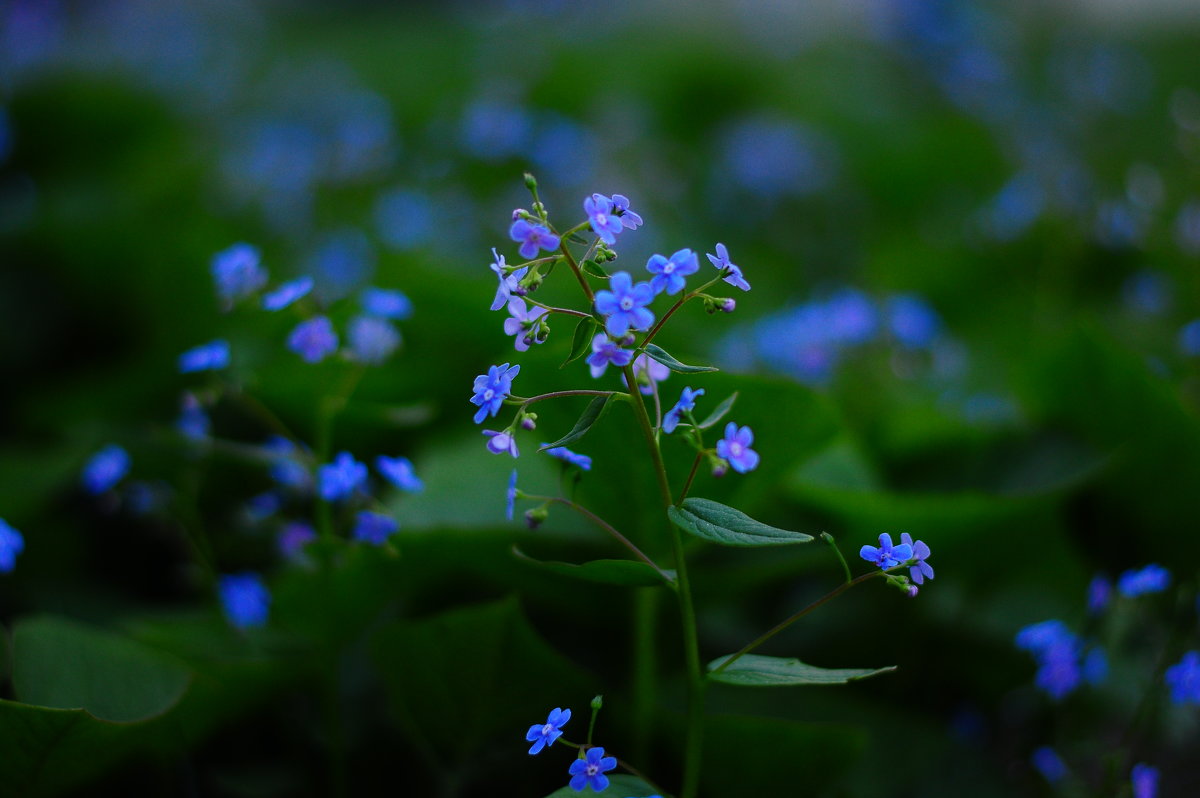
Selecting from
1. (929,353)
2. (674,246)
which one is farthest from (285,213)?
(929,353)

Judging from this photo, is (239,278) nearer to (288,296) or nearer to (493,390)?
(288,296)

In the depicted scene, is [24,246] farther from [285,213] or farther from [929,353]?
[929,353]

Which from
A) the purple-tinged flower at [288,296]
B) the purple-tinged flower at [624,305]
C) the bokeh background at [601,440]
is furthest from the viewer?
the bokeh background at [601,440]

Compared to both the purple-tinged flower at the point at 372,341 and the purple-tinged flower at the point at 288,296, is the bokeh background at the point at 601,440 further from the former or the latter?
the purple-tinged flower at the point at 288,296

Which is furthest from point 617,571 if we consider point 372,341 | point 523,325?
point 372,341

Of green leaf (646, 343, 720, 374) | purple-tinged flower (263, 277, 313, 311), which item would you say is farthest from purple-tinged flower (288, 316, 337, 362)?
green leaf (646, 343, 720, 374)

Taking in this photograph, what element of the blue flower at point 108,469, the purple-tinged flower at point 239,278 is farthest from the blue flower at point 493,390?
the blue flower at point 108,469
